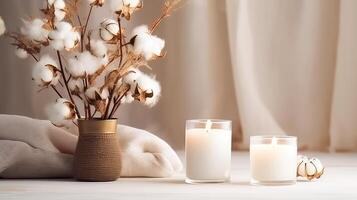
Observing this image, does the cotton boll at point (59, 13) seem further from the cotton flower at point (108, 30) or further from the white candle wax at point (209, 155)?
the white candle wax at point (209, 155)

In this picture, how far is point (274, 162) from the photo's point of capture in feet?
4.05

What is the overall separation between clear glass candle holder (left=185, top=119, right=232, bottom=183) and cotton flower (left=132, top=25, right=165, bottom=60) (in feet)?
0.45

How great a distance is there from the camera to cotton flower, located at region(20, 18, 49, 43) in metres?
1.23

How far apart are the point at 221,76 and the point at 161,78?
0.48ft

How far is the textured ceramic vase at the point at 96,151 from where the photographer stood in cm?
126

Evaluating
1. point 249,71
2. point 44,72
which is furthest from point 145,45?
point 249,71

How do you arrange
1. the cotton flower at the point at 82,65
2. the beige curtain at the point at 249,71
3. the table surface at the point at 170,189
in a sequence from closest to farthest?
the table surface at the point at 170,189 → the cotton flower at the point at 82,65 → the beige curtain at the point at 249,71

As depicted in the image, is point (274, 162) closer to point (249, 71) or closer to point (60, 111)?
point (60, 111)

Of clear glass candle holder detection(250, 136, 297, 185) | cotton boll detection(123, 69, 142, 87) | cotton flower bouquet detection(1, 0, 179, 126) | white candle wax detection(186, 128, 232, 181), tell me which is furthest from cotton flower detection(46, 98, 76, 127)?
clear glass candle holder detection(250, 136, 297, 185)

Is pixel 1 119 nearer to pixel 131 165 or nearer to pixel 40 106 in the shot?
pixel 131 165

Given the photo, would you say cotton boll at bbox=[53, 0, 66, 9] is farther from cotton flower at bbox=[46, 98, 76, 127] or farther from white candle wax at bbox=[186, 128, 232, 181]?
white candle wax at bbox=[186, 128, 232, 181]

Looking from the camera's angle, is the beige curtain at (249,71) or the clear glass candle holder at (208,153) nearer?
the clear glass candle holder at (208,153)

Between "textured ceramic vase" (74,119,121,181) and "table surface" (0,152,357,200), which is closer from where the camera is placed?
"table surface" (0,152,357,200)

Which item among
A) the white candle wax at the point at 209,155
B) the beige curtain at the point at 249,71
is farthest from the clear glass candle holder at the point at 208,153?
the beige curtain at the point at 249,71
